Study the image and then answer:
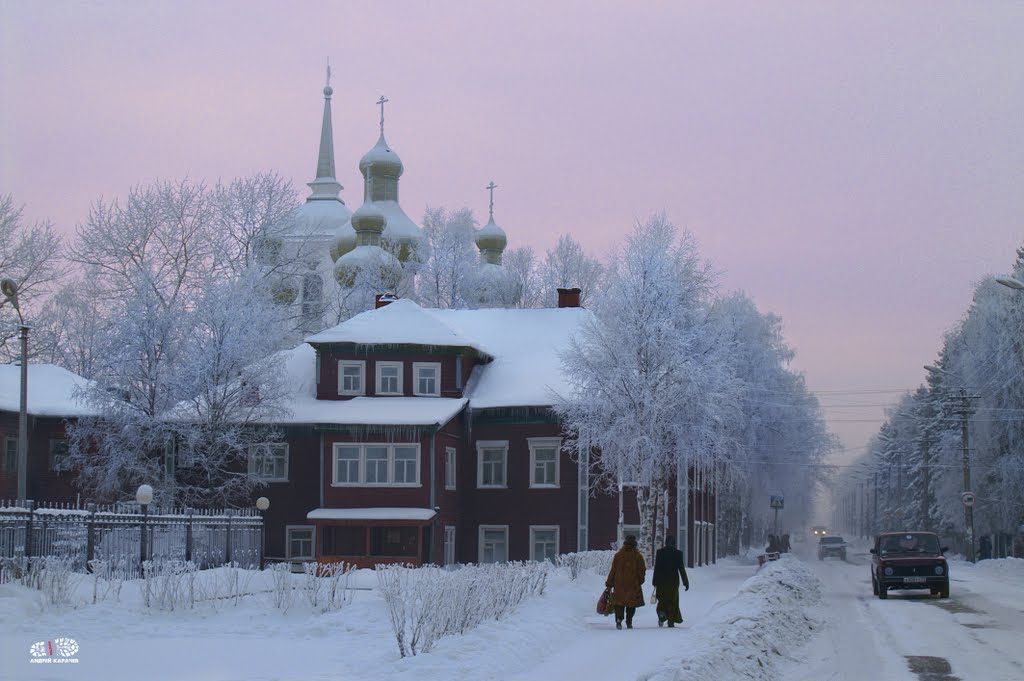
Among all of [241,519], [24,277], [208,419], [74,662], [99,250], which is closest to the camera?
[74,662]

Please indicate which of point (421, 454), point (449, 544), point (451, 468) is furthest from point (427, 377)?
point (449, 544)

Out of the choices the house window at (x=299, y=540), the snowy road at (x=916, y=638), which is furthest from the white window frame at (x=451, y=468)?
the snowy road at (x=916, y=638)

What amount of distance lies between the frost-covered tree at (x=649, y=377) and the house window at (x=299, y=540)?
35.8ft

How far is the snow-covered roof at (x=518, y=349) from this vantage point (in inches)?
1890

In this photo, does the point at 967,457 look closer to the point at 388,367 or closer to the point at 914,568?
the point at 388,367

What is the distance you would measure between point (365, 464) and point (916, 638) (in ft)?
86.4

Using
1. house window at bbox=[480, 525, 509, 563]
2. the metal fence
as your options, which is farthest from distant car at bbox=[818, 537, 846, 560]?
the metal fence

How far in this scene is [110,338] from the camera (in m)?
48.2

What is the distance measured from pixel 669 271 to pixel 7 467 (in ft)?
85.2

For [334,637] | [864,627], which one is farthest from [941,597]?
[334,637]

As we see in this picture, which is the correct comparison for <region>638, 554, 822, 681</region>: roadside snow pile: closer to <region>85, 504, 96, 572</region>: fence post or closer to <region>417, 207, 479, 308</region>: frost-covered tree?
<region>85, 504, 96, 572</region>: fence post

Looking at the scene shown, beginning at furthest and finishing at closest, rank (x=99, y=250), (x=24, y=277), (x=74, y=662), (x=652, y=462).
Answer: (x=99, y=250)
(x=24, y=277)
(x=652, y=462)
(x=74, y=662)

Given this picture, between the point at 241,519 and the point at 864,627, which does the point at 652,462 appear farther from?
the point at 864,627

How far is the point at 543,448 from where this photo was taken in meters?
48.2
